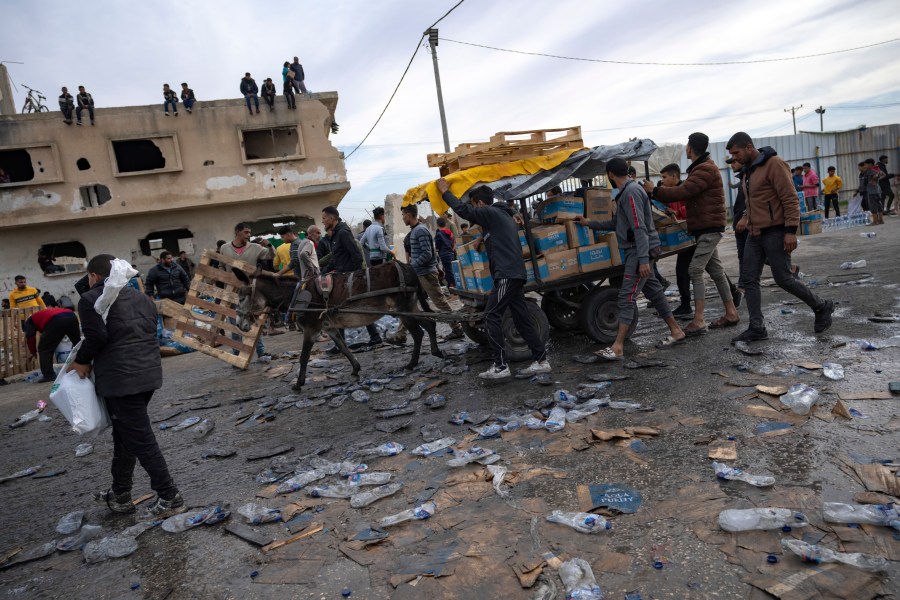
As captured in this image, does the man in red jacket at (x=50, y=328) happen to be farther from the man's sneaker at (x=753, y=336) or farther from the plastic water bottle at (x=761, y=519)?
the plastic water bottle at (x=761, y=519)

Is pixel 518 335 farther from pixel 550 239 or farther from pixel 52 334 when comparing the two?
pixel 52 334

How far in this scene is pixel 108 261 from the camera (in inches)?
168

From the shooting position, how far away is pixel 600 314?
23.1ft

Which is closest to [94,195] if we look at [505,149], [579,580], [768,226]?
[505,149]

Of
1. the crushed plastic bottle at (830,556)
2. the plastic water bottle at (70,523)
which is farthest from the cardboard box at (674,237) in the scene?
the plastic water bottle at (70,523)

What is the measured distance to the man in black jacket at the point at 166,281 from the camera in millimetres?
12572

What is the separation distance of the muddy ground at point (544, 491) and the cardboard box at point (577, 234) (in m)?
1.34

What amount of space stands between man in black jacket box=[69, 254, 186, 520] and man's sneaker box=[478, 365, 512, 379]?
3.29 metres

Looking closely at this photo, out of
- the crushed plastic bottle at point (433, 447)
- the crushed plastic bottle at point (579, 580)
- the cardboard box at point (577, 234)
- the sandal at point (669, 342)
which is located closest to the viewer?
the crushed plastic bottle at point (579, 580)

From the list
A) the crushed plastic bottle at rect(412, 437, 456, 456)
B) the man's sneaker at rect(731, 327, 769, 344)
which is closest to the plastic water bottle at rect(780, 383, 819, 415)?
the man's sneaker at rect(731, 327, 769, 344)

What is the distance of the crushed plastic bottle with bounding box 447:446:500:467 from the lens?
13.9 ft

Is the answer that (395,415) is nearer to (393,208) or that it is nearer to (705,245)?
(705,245)

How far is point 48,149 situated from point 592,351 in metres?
20.7

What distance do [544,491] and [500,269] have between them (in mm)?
2867
